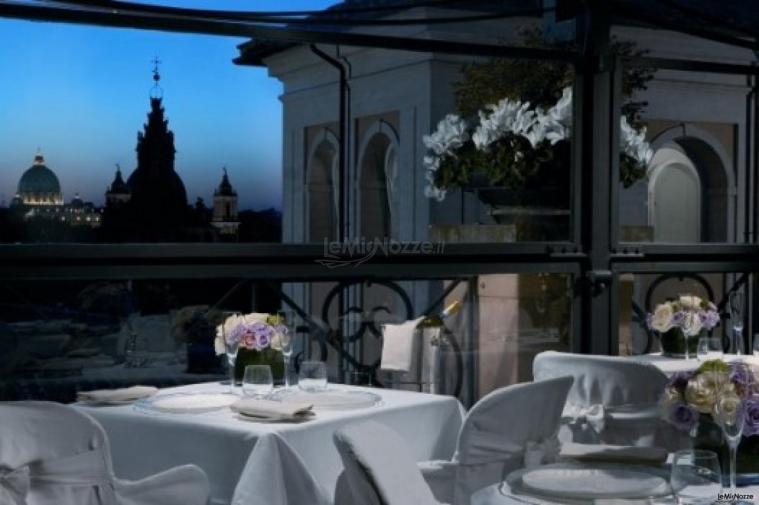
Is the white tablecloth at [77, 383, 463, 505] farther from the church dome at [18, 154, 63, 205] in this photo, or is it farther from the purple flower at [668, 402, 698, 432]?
the church dome at [18, 154, 63, 205]

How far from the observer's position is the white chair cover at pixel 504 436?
2824 mm

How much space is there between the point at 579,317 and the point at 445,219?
29.8 inches

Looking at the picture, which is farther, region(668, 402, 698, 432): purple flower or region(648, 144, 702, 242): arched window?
region(648, 144, 702, 242): arched window

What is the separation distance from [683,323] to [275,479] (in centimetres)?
210

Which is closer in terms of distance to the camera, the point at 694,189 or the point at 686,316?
the point at 686,316

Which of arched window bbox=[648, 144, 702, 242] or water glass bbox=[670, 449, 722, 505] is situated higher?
arched window bbox=[648, 144, 702, 242]

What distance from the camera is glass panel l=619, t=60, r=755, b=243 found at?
25.0 ft

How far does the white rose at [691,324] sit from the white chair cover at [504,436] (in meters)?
1.56

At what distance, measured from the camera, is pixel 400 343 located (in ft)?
15.5

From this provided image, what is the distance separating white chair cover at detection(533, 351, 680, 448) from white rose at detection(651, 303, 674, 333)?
83 centimetres

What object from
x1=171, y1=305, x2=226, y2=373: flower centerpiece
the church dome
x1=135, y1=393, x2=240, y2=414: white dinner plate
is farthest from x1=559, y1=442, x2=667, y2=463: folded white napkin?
the church dome

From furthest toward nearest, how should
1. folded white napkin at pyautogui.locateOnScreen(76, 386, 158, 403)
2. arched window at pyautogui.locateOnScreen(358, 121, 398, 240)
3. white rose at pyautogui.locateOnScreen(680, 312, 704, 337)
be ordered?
arched window at pyautogui.locateOnScreen(358, 121, 398, 240) → white rose at pyautogui.locateOnScreen(680, 312, 704, 337) → folded white napkin at pyautogui.locateOnScreen(76, 386, 158, 403)

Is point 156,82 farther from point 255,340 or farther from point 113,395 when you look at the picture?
point 113,395

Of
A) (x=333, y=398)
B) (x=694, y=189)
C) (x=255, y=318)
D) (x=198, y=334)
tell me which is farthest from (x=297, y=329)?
(x=694, y=189)
